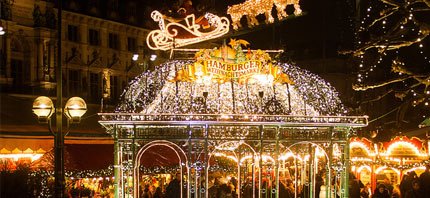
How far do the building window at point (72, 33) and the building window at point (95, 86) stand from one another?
2688 millimetres

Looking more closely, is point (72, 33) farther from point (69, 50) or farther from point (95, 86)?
point (95, 86)

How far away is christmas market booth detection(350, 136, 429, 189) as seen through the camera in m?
28.4

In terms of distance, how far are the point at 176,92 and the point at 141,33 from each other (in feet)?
107

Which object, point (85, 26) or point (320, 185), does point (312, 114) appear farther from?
point (85, 26)

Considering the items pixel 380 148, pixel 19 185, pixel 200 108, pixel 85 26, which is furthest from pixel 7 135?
pixel 85 26

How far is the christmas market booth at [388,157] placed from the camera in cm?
2844

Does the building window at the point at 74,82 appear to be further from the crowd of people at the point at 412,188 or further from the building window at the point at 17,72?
the crowd of people at the point at 412,188

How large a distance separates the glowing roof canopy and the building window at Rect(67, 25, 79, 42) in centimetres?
2600

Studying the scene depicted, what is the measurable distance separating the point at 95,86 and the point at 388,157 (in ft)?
73.9

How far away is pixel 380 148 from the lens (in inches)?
1192

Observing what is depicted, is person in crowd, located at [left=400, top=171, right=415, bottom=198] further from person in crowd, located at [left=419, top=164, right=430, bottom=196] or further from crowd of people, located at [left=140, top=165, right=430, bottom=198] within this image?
person in crowd, located at [left=419, top=164, right=430, bottom=196]

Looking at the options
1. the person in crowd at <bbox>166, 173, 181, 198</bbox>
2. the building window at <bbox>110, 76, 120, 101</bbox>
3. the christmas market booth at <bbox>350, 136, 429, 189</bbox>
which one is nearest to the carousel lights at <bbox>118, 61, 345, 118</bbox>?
the person in crowd at <bbox>166, 173, 181, 198</bbox>

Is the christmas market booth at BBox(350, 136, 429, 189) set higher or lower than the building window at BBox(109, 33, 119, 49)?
lower

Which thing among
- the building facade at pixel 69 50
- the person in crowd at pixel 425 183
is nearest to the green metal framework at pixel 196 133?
the person in crowd at pixel 425 183
